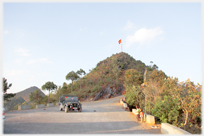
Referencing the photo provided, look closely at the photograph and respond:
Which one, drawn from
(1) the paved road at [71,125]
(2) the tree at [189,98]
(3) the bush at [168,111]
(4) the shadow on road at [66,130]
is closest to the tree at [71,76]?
(1) the paved road at [71,125]

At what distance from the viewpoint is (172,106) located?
1238 cm

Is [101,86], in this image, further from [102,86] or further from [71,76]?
[71,76]

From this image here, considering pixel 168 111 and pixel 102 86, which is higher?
pixel 168 111

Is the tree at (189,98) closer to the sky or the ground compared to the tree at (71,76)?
closer to the ground

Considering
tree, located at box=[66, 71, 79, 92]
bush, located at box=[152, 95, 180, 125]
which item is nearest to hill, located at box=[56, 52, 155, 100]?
tree, located at box=[66, 71, 79, 92]

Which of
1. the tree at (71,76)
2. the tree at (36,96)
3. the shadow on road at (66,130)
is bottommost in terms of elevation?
the tree at (36,96)

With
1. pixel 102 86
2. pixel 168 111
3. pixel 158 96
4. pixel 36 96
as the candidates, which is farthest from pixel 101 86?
pixel 168 111

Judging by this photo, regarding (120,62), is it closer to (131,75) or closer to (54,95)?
(131,75)

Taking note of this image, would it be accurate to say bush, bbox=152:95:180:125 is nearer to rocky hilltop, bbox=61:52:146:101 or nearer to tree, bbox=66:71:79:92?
rocky hilltop, bbox=61:52:146:101

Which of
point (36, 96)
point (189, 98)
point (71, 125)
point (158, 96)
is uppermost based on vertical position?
point (189, 98)

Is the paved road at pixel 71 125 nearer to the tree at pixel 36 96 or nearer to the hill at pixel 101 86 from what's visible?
the tree at pixel 36 96

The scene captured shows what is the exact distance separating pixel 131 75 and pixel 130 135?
92.7ft

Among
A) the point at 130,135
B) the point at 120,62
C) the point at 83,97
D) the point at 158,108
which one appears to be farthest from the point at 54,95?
the point at 120,62

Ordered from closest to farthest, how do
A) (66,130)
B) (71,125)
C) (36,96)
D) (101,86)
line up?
(66,130), (71,125), (36,96), (101,86)
